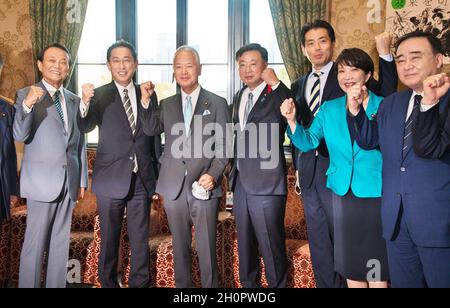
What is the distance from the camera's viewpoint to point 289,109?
2449 millimetres

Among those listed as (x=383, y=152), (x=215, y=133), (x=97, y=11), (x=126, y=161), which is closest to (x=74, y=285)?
(x=126, y=161)

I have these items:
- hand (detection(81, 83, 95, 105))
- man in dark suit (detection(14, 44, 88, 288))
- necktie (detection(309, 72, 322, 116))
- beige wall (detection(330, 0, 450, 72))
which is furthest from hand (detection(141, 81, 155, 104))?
beige wall (detection(330, 0, 450, 72))

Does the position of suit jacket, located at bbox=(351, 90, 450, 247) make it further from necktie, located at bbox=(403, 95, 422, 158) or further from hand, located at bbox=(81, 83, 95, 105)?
hand, located at bbox=(81, 83, 95, 105)

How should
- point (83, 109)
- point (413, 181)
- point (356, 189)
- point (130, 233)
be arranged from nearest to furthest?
point (413, 181) < point (356, 189) < point (83, 109) < point (130, 233)

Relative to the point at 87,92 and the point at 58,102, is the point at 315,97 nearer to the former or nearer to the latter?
the point at 87,92

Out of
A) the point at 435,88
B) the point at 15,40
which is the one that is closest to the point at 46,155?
the point at 435,88

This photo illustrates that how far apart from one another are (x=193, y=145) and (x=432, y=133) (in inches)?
49.1

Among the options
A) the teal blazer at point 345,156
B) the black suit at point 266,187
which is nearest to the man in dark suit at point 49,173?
the black suit at point 266,187

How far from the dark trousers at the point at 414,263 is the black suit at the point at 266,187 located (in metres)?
0.70

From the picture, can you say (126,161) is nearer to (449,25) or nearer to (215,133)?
(215,133)

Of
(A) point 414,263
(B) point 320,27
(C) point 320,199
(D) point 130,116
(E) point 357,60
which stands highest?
(B) point 320,27

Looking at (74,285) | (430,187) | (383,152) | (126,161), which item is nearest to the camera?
(430,187)

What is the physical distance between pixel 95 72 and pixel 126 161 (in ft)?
7.17

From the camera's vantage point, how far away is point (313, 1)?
3947mm
